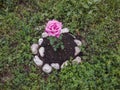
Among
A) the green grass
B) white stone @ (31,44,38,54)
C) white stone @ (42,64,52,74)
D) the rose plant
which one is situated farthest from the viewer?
white stone @ (31,44,38,54)

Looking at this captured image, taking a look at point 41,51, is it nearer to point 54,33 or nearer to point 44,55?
point 44,55

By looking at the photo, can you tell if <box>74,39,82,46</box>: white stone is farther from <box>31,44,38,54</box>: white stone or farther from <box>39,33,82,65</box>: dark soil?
<box>31,44,38,54</box>: white stone

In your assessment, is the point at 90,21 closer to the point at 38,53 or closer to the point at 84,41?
the point at 84,41

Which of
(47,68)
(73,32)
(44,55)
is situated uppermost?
(73,32)

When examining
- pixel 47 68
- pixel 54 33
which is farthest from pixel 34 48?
pixel 54 33

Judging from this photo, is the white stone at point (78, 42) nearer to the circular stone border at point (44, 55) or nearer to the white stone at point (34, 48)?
the circular stone border at point (44, 55)

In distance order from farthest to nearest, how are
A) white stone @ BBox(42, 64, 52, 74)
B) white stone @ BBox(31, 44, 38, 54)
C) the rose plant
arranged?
1. white stone @ BBox(31, 44, 38, 54)
2. white stone @ BBox(42, 64, 52, 74)
3. the rose plant

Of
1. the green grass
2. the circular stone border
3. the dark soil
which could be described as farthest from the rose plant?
the green grass

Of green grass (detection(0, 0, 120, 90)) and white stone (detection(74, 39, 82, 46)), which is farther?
white stone (detection(74, 39, 82, 46))

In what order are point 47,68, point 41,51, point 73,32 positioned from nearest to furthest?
1. point 47,68
2. point 41,51
3. point 73,32

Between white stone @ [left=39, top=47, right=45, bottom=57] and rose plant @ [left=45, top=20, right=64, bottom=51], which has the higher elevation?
rose plant @ [left=45, top=20, right=64, bottom=51]

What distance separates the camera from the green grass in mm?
3740

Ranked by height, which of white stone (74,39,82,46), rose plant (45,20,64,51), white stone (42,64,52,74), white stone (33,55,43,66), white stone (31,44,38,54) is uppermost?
rose plant (45,20,64,51)

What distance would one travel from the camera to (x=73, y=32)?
14.1ft
